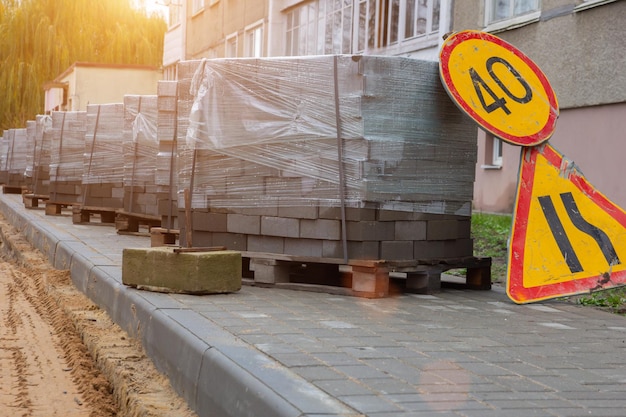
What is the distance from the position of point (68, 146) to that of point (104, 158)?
2248mm

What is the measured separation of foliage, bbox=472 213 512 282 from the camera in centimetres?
984

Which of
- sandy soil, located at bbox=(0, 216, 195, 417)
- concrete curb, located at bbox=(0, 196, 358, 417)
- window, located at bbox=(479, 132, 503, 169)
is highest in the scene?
window, located at bbox=(479, 132, 503, 169)

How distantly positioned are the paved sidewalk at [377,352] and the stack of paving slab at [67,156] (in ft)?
28.5

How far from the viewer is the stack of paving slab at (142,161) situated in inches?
474

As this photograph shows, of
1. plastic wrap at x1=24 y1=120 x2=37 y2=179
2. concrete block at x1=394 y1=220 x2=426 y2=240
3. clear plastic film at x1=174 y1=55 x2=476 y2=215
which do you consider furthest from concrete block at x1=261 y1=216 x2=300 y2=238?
plastic wrap at x1=24 y1=120 x2=37 y2=179

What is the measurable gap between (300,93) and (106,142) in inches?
288

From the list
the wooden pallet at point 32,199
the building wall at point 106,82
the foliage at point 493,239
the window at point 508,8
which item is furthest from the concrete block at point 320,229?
the building wall at point 106,82

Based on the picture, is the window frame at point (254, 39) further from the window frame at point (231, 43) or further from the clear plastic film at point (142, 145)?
the clear plastic film at point (142, 145)

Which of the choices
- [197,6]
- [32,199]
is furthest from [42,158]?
[197,6]

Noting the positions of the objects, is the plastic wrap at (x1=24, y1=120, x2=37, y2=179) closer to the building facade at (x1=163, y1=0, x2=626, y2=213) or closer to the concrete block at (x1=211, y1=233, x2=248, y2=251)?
the building facade at (x1=163, y1=0, x2=626, y2=213)

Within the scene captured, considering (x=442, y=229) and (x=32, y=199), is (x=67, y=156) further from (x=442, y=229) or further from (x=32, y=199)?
(x=442, y=229)

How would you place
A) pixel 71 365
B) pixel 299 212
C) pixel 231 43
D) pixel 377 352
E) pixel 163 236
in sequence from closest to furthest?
pixel 377 352, pixel 71 365, pixel 299 212, pixel 163 236, pixel 231 43

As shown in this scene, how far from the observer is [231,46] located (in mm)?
31844

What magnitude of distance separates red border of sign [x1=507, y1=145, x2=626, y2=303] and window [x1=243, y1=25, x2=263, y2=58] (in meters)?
21.8
